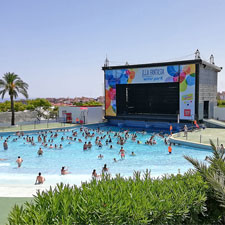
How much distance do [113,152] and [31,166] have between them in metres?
7.26

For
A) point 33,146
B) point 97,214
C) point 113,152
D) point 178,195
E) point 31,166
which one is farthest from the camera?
point 33,146

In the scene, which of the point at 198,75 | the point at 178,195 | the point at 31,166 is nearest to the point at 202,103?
the point at 198,75

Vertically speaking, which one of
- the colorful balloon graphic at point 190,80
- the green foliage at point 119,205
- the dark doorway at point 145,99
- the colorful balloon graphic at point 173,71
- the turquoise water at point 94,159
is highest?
the colorful balloon graphic at point 173,71

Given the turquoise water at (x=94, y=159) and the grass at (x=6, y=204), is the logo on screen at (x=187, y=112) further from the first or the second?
the grass at (x=6, y=204)

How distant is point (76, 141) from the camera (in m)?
27.6

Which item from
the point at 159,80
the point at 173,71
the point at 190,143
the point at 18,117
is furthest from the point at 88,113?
the point at 190,143

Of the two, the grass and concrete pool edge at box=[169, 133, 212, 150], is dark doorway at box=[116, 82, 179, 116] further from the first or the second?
the grass

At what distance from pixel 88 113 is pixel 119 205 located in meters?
35.2

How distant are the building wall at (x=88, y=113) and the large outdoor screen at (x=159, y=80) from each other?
1.44 metres

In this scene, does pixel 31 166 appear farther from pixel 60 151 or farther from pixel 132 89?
pixel 132 89

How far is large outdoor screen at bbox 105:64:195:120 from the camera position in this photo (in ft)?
109

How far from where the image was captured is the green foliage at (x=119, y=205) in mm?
5152

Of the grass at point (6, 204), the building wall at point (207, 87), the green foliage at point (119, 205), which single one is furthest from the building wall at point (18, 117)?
the green foliage at point (119, 205)

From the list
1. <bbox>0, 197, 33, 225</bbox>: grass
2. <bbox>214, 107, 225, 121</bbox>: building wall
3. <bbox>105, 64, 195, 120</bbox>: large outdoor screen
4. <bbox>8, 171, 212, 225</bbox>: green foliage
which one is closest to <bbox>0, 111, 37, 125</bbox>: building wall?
<bbox>105, 64, 195, 120</bbox>: large outdoor screen
